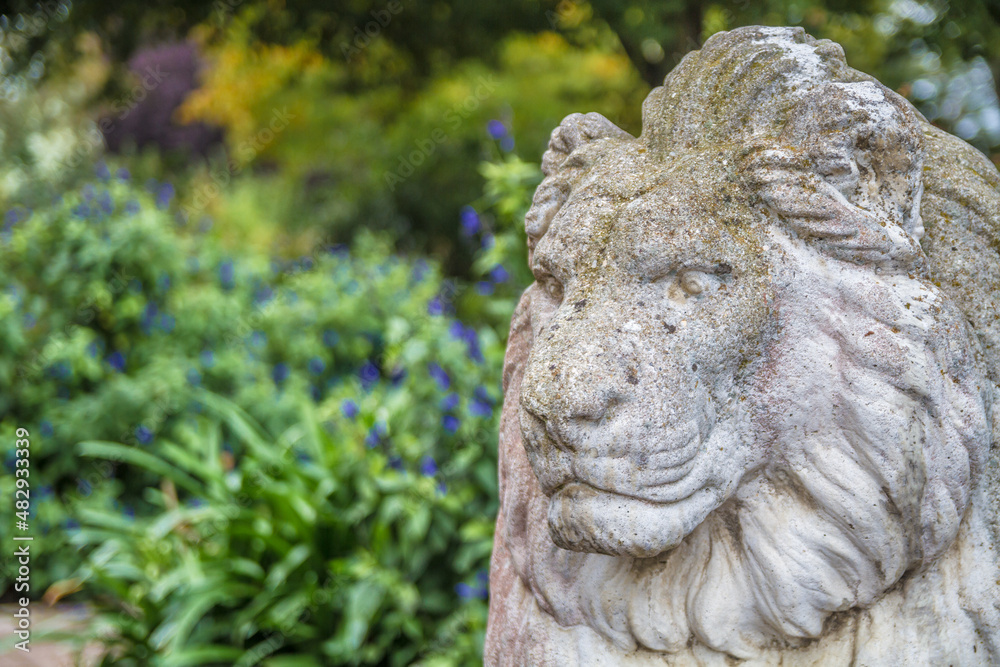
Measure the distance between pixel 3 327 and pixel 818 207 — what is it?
4.69 meters

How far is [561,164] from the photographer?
1513mm

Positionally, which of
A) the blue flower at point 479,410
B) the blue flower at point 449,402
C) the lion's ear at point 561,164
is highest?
the blue flower at point 449,402

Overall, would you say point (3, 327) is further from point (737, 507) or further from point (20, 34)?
point (737, 507)

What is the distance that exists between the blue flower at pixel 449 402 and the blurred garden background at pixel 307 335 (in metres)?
0.05

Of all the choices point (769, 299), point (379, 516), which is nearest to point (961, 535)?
point (769, 299)

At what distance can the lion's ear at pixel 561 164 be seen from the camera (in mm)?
1441

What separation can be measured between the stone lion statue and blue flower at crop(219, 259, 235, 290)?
461 centimetres

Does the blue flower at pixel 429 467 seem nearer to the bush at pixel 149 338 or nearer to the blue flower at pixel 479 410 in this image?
the blue flower at pixel 479 410

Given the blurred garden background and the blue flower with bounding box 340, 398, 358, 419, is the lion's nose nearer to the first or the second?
the blurred garden background

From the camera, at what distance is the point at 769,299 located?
1.25 m

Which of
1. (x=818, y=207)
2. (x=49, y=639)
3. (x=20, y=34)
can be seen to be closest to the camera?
(x=818, y=207)

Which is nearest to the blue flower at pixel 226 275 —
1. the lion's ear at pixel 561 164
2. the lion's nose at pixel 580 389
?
the lion's ear at pixel 561 164

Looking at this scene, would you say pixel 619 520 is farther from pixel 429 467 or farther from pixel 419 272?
pixel 419 272

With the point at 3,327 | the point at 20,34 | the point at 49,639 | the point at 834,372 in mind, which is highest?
the point at 20,34
